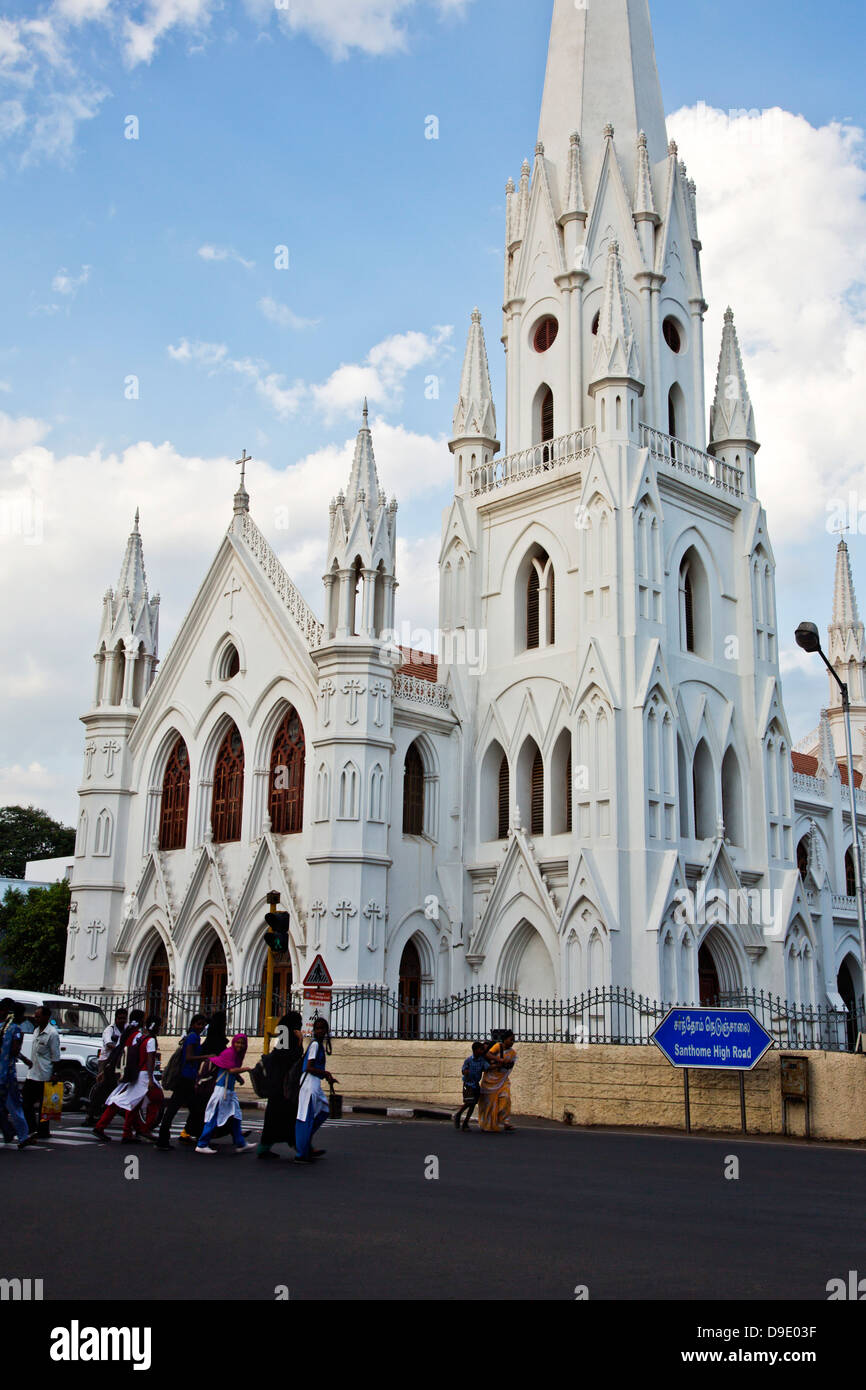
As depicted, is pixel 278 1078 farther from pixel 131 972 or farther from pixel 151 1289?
pixel 131 972

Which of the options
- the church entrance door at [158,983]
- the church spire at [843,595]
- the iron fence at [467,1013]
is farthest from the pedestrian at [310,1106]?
the church spire at [843,595]

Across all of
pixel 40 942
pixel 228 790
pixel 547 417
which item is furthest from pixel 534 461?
pixel 40 942

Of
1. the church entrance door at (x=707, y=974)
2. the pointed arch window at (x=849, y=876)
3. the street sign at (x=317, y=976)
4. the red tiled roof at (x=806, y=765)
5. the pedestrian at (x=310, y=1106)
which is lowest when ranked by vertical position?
the pedestrian at (x=310, y=1106)

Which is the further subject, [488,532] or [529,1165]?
[488,532]

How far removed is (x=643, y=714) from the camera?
28.7 metres

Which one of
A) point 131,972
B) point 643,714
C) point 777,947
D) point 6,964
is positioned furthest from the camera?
point 6,964

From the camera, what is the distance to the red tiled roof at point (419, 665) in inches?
1435

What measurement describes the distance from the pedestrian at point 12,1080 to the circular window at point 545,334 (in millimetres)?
25645

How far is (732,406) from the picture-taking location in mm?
35562

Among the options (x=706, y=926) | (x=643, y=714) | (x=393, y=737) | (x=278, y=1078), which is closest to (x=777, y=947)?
(x=706, y=926)

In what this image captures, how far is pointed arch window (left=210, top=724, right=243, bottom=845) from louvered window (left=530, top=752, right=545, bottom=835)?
7498 mm

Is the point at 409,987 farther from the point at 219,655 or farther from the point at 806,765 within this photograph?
the point at 806,765

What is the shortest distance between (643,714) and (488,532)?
26.7 ft

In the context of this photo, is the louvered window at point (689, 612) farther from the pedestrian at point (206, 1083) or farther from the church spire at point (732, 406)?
the pedestrian at point (206, 1083)
